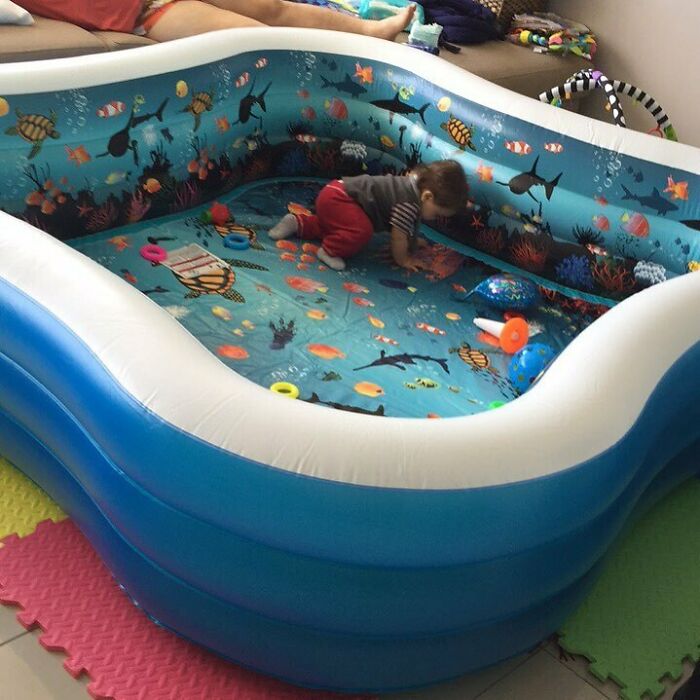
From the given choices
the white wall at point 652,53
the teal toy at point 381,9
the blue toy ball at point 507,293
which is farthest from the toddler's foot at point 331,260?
the white wall at point 652,53

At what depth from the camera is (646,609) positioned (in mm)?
1651

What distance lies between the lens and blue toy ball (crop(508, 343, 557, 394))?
1.96m

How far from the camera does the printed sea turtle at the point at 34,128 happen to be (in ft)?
6.65

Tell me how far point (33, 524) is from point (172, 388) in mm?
568

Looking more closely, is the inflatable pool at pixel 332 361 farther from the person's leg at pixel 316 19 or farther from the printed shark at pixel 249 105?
the person's leg at pixel 316 19

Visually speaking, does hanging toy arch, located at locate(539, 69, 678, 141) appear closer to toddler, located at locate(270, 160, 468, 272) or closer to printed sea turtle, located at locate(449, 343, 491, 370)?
toddler, located at locate(270, 160, 468, 272)

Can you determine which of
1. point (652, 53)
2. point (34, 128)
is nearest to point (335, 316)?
point (34, 128)

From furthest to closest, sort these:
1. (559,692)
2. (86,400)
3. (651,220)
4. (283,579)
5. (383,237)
→ (383,237) < (651,220) < (559,692) < (86,400) < (283,579)

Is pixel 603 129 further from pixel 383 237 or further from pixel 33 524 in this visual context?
pixel 33 524

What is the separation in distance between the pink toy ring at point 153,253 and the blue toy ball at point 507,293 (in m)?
0.82

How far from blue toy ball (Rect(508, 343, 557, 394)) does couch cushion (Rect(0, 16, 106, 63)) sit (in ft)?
5.56

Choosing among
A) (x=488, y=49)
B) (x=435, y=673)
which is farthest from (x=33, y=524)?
(x=488, y=49)

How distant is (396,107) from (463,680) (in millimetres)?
1819

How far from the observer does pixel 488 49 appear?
3.63 m
